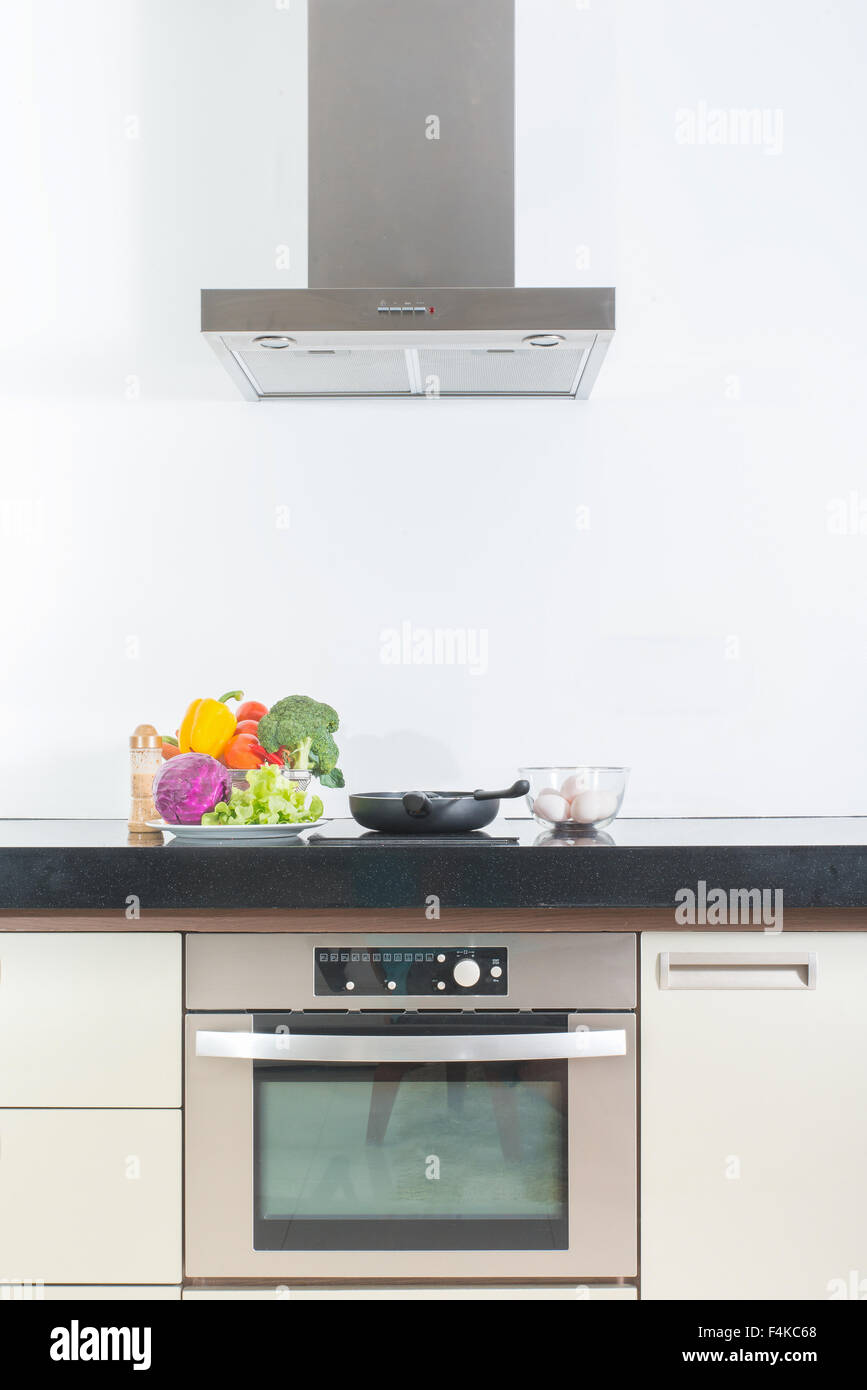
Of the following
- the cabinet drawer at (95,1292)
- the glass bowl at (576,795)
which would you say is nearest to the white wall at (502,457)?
the glass bowl at (576,795)

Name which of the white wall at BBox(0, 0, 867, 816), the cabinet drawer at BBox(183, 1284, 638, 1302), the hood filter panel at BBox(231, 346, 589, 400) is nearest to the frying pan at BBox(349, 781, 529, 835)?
the white wall at BBox(0, 0, 867, 816)

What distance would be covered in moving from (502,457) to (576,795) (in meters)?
0.77

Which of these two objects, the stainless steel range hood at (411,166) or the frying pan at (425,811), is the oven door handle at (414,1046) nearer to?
the frying pan at (425,811)

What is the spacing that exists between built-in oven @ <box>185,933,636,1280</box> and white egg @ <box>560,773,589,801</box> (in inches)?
11.3

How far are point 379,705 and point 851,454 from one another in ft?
3.49

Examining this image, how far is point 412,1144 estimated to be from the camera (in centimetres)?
146

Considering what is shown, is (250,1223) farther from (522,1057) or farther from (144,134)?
(144,134)

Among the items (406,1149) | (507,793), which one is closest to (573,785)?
(507,793)

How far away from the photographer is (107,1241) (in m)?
1.44

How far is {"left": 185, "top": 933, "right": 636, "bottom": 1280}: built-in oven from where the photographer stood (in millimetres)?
1435

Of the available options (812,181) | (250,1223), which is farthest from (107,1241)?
(812,181)

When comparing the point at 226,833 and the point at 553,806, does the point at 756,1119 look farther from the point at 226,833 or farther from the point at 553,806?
the point at 226,833

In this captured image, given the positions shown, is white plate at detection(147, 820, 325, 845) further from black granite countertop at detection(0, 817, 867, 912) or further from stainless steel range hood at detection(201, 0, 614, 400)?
stainless steel range hood at detection(201, 0, 614, 400)

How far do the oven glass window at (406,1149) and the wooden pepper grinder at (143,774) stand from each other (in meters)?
0.48
